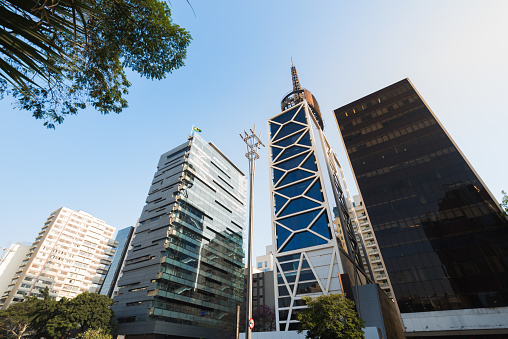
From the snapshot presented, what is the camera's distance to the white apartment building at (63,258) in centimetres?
8631

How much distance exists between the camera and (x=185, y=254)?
56875mm

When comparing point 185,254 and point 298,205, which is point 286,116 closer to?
point 298,205

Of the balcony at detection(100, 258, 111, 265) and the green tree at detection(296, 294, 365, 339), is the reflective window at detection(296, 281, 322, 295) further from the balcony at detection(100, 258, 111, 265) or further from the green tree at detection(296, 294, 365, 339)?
the balcony at detection(100, 258, 111, 265)

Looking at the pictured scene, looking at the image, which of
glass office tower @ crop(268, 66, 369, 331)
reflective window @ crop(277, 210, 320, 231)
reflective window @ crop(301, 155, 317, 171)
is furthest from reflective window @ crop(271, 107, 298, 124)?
reflective window @ crop(277, 210, 320, 231)

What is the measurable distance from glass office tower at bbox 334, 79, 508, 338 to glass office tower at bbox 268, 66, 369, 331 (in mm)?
7843

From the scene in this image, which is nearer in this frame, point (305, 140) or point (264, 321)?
point (305, 140)

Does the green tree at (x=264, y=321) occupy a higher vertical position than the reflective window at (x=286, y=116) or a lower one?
lower

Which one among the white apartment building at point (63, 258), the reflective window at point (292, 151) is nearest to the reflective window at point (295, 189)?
the reflective window at point (292, 151)

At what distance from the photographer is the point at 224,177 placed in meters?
82.4

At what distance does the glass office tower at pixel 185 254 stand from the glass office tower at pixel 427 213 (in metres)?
38.8

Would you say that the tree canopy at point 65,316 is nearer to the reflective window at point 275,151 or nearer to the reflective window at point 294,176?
the reflective window at point 294,176

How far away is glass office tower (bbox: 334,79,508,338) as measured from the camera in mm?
36844

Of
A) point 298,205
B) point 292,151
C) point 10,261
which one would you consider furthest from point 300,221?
point 10,261

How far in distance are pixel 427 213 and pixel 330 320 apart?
3419cm
